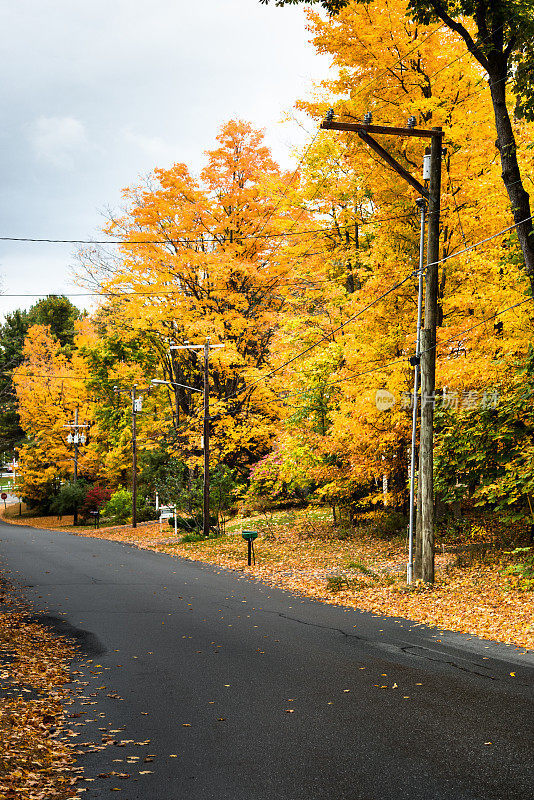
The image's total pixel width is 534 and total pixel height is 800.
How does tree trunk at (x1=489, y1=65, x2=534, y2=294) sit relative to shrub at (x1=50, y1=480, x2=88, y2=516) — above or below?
above

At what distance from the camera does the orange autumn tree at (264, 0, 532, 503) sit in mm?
15898

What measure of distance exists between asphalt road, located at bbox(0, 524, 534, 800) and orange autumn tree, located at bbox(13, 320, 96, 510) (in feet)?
133

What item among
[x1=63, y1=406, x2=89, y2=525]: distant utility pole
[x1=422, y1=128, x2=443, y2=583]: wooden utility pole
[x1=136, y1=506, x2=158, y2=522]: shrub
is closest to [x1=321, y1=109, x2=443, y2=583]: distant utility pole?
[x1=422, y1=128, x2=443, y2=583]: wooden utility pole

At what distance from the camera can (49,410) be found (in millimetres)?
52000

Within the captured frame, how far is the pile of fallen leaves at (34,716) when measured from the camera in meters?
5.05

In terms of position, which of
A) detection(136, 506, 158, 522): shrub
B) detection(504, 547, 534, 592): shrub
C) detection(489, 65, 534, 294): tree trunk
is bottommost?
detection(136, 506, 158, 522): shrub

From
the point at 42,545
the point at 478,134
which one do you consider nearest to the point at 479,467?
the point at 478,134

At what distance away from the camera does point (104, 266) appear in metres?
36.8

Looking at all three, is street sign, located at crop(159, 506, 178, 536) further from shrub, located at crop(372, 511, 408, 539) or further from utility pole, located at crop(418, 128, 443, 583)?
utility pole, located at crop(418, 128, 443, 583)

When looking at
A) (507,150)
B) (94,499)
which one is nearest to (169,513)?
(94,499)

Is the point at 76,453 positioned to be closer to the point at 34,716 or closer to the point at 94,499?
the point at 94,499

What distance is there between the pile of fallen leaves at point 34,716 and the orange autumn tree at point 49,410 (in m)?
40.7

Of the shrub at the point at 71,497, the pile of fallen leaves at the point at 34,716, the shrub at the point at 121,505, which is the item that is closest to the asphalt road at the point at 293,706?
the pile of fallen leaves at the point at 34,716

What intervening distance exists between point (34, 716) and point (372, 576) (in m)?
10.7
